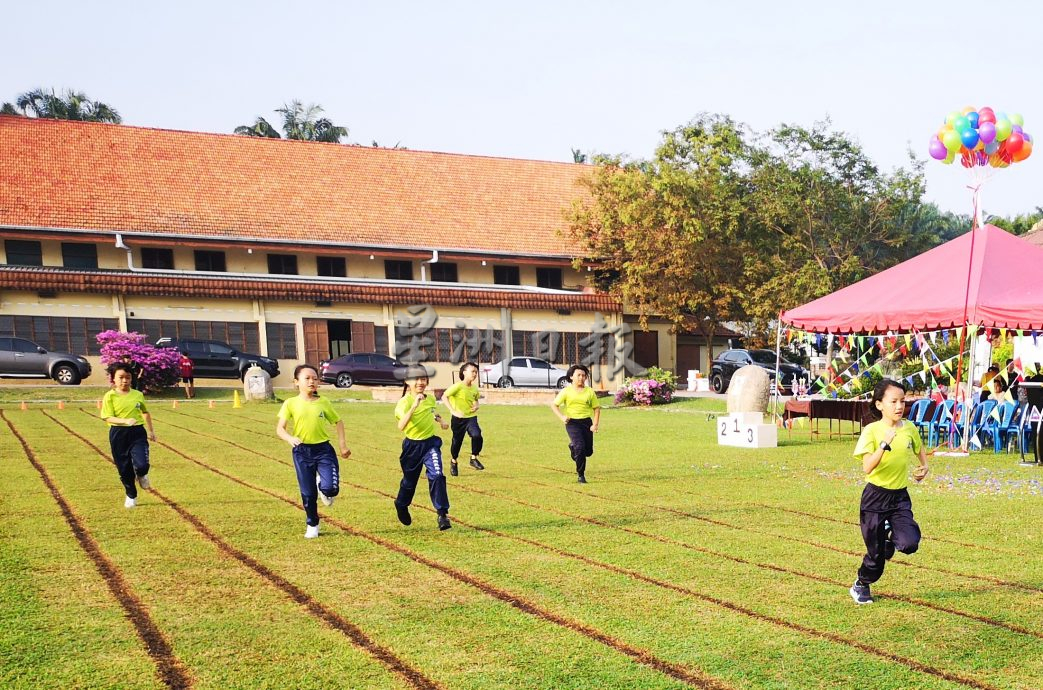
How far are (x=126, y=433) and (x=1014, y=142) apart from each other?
1482 cm

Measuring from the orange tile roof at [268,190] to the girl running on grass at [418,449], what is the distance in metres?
26.6

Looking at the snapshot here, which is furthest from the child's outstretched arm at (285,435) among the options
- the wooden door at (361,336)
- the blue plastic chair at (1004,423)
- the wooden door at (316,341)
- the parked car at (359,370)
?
the wooden door at (361,336)

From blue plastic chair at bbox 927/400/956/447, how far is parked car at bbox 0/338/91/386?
25.6 metres

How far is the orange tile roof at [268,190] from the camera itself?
33562mm

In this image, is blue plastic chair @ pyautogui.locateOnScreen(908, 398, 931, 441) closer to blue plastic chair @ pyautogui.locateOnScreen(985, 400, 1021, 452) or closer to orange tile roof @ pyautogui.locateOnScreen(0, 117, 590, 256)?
blue plastic chair @ pyautogui.locateOnScreen(985, 400, 1021, 452)

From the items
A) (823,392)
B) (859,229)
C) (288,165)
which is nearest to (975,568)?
(823,392)

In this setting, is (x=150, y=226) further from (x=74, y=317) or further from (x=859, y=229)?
(x=859, y=229)

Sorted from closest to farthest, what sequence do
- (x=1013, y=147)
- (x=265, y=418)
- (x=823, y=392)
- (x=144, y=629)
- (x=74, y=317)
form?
1. (x=144, y=629)
2. (x=1013, y=147)
3. (x=823, y=392)
4. (x=265, y=418)
5. (x=74, y=317)

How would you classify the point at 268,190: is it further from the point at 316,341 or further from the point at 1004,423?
the point at 1004,423

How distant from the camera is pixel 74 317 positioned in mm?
31484

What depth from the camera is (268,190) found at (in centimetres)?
3672

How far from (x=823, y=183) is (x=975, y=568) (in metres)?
29.9

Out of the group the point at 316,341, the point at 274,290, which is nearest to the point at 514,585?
the point at 274,290

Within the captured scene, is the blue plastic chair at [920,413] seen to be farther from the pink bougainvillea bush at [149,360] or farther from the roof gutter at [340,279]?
the roof gutter at [340,279]
